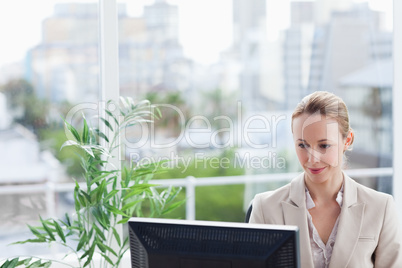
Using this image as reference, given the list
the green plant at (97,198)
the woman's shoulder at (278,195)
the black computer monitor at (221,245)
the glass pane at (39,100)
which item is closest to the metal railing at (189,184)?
the glass pane at (39,100)

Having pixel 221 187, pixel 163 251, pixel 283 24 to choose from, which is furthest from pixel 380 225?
pixel 221 187

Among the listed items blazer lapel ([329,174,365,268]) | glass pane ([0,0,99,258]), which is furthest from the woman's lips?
glass pane ([0,0,99,258])

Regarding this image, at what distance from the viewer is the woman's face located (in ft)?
6.87

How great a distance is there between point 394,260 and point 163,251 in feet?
3.43

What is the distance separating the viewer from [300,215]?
2.09 meters

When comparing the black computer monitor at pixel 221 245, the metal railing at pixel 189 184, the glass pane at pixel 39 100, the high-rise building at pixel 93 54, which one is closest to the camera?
the black computer monitor at pixel 221 245

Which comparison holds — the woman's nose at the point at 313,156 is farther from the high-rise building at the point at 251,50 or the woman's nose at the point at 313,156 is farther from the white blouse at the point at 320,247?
the high-rise building at the point at 251,50

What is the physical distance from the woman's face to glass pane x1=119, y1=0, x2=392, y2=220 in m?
2.02

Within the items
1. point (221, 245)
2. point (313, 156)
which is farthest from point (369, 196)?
point (221, 245)

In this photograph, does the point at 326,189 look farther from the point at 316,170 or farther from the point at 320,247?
the point at 320,247

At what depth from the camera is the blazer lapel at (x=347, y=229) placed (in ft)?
6.64

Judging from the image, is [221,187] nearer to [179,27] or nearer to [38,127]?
[179,27]

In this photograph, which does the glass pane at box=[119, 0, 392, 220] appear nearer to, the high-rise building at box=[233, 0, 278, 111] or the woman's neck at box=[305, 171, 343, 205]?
the high-rise building at box=[233, 0, 278, 111]

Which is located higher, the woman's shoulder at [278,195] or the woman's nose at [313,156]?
the woman's nose at [313,156]
